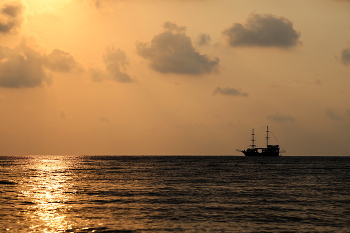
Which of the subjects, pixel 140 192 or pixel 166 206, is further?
pixel 140 192

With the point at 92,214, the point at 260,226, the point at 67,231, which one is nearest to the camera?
the point at 67,231

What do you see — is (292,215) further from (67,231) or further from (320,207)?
(67,231)

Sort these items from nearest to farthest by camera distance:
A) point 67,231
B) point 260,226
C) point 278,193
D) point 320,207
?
point 67,231 → point 260,226 → point 320,207 → point 278,193

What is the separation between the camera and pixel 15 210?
38.7 m

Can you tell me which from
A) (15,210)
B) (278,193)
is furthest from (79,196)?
(278,193)

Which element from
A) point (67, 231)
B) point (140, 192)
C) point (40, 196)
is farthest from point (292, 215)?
point (40, 196)

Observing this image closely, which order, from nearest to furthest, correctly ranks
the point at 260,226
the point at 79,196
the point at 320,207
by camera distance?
the point at 260,226, the point at 320,207, the point at 79,196

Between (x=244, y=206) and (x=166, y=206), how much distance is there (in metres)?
7.73

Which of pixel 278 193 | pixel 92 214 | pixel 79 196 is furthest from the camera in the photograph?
pixel 278 193

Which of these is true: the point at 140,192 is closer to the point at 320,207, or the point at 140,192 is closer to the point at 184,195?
the point at 184,195

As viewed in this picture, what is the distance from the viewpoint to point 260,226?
3222cm

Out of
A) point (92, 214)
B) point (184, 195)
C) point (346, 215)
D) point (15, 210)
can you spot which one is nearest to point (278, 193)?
point (184, 195)

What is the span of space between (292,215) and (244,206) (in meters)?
5.91

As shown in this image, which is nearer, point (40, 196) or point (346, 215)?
point (346, 215)
